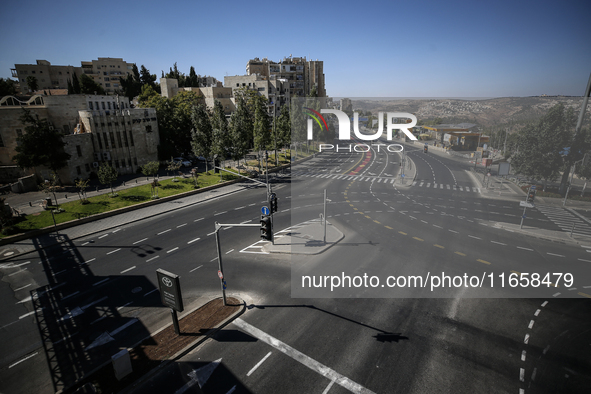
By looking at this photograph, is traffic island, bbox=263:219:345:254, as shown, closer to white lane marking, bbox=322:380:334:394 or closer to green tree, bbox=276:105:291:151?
white lane marking, bbox=322:380:334:394

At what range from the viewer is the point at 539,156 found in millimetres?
34312

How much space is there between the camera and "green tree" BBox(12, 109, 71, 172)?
119ft

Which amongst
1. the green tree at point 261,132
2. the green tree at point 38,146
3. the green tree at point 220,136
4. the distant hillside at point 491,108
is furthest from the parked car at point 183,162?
the distant hillside at point 491,108

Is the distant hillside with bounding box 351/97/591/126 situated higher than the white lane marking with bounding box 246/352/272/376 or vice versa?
the distant hillside with bounding box 351/97/591/126

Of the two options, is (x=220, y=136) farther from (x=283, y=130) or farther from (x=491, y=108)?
(x=491, y=108)

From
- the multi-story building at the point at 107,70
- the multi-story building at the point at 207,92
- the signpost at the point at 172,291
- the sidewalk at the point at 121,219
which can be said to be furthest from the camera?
the multi-story building at the point at 107,70

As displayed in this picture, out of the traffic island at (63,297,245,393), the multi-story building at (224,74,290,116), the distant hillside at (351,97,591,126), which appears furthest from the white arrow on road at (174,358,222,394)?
the multi-story building at (224,74,290,116)

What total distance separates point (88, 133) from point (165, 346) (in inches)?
1664

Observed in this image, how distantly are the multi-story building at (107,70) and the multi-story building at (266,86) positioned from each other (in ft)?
199

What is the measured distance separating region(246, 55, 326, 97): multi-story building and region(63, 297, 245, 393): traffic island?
4246 inches

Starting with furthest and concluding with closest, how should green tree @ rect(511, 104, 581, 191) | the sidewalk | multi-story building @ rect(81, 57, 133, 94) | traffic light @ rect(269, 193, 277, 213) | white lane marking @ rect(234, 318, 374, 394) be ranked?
1. multi-story building @ rect(81, 57, 133, 94)
2. green tree @ rect(511, 104, 581, 191)
3. the sidewalk
4. traffic light @ rect(269, 193, 277, 213)
5. white lane marking @ rect(234, 318, 374, 394)

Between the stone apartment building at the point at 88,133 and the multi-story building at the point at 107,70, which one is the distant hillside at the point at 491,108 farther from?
the multi-story building at the point at 107,70

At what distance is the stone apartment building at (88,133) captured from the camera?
4119cm

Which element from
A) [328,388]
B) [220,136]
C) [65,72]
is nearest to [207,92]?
[220,136]
